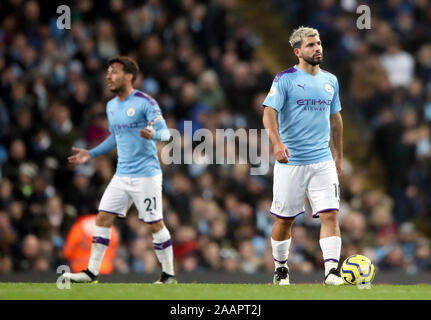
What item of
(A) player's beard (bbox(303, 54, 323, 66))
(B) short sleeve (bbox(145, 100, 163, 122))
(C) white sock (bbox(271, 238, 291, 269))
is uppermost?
(A) player's beard (bbox(303, 54, 323, 66))

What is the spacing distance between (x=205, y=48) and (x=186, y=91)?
6.35 ft

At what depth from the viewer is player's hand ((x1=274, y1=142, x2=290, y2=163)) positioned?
855 centimetres

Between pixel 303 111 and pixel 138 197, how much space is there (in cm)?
213

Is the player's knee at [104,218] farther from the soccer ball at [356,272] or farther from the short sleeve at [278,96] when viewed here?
the soccer ball at [356,272]

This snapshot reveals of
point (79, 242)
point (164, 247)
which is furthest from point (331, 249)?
point (79, 242)

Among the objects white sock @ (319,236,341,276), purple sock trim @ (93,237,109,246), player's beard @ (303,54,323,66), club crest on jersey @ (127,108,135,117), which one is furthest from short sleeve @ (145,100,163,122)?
white sock @ (319,236,341,276)

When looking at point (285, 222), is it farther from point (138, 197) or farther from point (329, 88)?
point (138, 197)

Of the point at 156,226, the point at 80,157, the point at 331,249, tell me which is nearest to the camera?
the point at 331,249

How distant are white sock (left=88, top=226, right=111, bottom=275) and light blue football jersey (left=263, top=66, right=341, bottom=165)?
2241 millimetres

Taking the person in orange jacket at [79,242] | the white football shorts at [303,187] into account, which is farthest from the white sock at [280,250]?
the person in orange jacket at [79,242]

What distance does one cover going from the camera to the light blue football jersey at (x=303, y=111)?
895 cm

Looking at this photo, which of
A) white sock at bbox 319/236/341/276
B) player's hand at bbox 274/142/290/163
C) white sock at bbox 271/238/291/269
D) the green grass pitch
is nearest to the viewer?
the green grass pitch

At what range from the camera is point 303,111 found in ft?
29.4

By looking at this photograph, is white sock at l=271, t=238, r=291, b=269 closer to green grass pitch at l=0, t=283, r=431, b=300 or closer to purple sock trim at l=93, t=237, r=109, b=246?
green grass pitch at l=0, t=283, r=431, b=300
